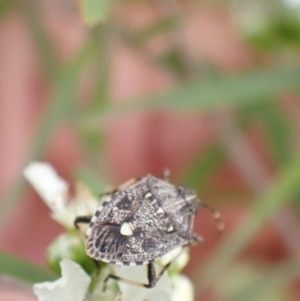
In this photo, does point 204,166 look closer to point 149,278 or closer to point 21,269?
point 149,278

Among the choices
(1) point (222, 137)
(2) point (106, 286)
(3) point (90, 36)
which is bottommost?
(2) point (106, 286)

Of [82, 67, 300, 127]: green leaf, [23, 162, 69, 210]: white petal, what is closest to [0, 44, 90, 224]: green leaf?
[82, 67, 300, 127]: green leaf

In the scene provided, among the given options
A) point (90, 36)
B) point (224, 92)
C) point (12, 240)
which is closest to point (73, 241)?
point (224, 92)

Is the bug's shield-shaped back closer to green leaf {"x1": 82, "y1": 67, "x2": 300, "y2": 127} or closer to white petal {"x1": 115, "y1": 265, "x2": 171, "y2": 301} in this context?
white petal {"x1": 115, "y1": 265, "x2": 171, "y2": 301}

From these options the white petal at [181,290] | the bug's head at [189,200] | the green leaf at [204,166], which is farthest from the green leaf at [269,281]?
the white petal at [181,290]

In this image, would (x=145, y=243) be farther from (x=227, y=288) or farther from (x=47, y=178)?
(x=227, y=288)

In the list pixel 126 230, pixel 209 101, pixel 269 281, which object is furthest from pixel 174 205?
pixel 269 281
